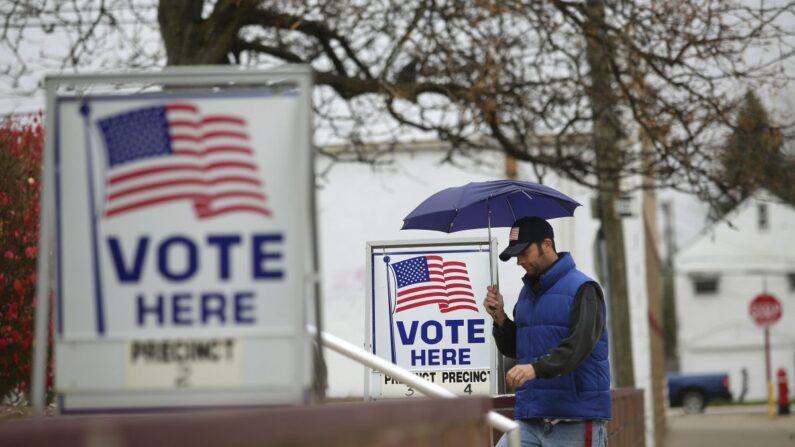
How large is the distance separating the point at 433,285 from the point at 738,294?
206 ft

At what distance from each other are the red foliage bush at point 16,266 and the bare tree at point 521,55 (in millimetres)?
3393

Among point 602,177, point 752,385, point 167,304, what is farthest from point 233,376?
point 752,385

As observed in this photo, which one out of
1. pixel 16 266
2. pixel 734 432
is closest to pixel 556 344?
pixel 16 266

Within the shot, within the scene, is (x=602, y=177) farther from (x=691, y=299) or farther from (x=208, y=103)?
(x=691, y=299)

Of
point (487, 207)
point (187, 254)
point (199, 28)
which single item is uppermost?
point (199, 28)

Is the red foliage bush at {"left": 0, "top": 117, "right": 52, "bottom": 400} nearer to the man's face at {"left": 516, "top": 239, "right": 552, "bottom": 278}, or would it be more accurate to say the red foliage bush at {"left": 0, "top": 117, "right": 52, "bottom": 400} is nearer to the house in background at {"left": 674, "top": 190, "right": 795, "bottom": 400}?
the man's face at {"left": 516, "top": 239, "right": 552, "bottom": 278}

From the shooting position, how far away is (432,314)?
8672 mm

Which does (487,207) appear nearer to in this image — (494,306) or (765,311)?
(494,306)

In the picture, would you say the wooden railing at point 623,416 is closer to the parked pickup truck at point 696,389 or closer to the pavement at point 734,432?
the pavement at point 734,432

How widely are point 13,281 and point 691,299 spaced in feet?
210

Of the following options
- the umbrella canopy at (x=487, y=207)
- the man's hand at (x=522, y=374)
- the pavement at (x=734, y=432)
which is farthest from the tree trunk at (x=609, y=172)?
the man's hand at (x=522, y=374)

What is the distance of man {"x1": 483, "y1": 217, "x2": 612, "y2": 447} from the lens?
6766 millimetres

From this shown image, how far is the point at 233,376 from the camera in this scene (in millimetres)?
3352

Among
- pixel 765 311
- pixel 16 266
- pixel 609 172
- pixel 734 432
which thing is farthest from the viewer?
pixel 765 311
